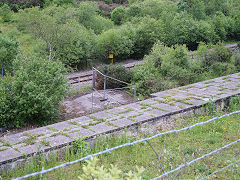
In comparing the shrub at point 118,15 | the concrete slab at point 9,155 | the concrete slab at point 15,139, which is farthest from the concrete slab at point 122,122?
the shrub at point 118,15

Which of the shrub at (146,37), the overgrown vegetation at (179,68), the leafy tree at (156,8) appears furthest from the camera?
the leafy tree at (156,8)

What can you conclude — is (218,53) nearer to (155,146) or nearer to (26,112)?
(26,112)

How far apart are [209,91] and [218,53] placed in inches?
398

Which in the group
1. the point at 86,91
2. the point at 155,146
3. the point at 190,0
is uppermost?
the point at 190,0

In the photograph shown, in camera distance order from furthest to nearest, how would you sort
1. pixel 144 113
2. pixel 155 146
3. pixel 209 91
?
pixel 209 91
pixel 144 113
pixel 155 146

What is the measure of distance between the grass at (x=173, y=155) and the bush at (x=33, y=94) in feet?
17.0

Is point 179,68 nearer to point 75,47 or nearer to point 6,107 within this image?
point 6,107

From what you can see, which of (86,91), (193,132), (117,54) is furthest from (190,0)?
(193,132)

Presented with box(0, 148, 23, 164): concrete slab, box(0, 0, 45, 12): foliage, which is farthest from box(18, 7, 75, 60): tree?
box(0, 0, 45, 12): foliage

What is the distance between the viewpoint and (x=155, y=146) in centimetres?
541

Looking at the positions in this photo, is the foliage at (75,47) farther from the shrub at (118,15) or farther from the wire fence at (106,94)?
the shrub at (118,15)

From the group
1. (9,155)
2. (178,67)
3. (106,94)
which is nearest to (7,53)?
(106,94)

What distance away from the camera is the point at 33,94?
9828 mm

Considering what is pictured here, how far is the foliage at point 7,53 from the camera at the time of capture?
1938cm
